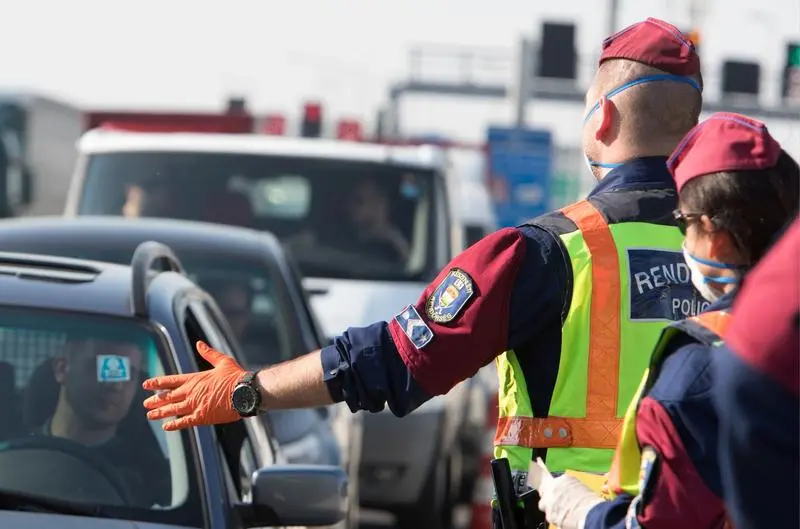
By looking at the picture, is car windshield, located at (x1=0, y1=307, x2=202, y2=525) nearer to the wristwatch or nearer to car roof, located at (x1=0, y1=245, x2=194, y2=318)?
car roof, located at (x1=0, y1=245, x2=194, y2=318)

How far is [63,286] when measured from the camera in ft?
15.5

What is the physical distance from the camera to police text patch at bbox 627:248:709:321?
380cm

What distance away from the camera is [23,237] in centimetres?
711

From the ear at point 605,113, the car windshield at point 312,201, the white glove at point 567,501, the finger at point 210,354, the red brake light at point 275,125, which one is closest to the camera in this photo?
the white glove at point 567,501

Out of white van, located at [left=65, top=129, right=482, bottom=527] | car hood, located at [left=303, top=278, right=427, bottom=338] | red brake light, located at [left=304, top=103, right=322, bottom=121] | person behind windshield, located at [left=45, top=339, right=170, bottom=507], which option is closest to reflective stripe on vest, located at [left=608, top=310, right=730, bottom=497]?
person behind windshield, located at [left=45, top=339, right=170, bottom=507]

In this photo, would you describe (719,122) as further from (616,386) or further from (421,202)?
(421,202)

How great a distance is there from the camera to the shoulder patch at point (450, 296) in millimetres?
3689

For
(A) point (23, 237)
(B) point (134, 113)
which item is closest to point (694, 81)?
(A) point (23, 237)

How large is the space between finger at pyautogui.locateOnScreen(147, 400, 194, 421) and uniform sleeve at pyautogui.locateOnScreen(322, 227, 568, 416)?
29 centimetres

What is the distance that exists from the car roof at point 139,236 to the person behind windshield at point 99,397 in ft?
8.02

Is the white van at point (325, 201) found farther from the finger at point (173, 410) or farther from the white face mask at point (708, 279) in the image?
the white face mask at point (708, 279)

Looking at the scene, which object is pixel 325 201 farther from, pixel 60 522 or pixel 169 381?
pixel 169 381

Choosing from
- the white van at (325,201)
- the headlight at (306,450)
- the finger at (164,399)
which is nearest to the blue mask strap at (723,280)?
the finger at (164,399)

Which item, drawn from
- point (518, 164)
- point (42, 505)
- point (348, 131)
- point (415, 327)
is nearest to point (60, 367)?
point (42, 505)
